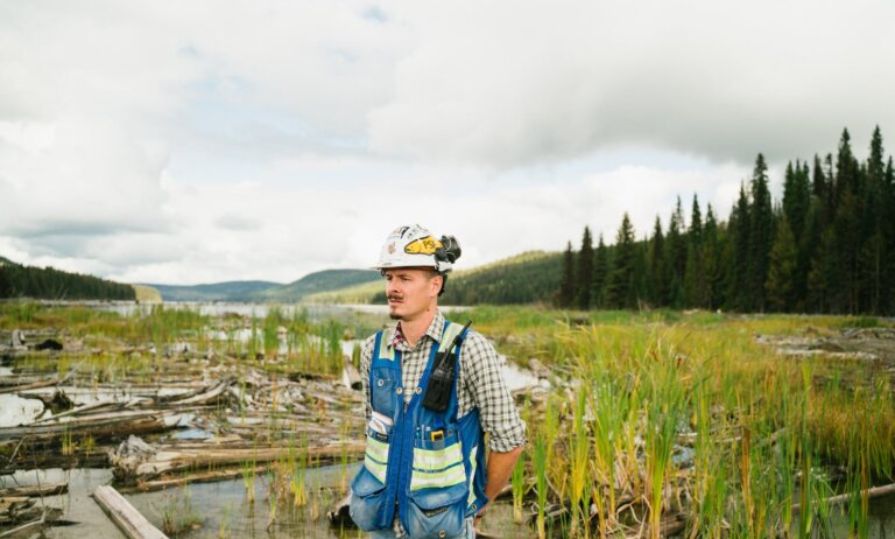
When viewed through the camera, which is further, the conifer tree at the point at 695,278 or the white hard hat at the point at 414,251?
the conifer tree at the point at 695,278

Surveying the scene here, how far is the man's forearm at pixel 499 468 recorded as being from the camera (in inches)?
117

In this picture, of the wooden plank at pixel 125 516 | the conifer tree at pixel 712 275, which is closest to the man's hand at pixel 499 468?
the wooden plank at pixel 125 516

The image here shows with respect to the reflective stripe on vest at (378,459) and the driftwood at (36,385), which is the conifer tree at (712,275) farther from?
the reflective stripe on vest at (378,459)

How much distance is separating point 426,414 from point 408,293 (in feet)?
2.03

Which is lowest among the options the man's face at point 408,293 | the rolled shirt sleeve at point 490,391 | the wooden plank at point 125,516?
the wooden plank at point 125,516

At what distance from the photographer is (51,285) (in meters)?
107

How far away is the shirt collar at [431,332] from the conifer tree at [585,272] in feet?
299

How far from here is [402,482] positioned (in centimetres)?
280

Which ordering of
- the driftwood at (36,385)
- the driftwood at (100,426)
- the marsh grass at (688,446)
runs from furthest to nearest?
1. the driftwood at (36,385)
2. the driftwood at (100,426)
3. the marsh grass at (688,446)

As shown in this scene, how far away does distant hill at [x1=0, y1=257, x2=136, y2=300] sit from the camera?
209ft

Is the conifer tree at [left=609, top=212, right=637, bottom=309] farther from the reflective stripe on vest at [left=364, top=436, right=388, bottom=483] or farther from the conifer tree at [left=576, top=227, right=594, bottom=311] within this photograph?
the reflective stripe on vest at [left=364, top=436, right=388, bottom=483]

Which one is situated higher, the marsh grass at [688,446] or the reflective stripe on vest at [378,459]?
the reflective stripe on vest at [378,459]

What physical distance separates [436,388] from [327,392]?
1024 centimetres

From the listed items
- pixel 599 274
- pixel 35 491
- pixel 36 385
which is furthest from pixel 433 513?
pixel 599 274
